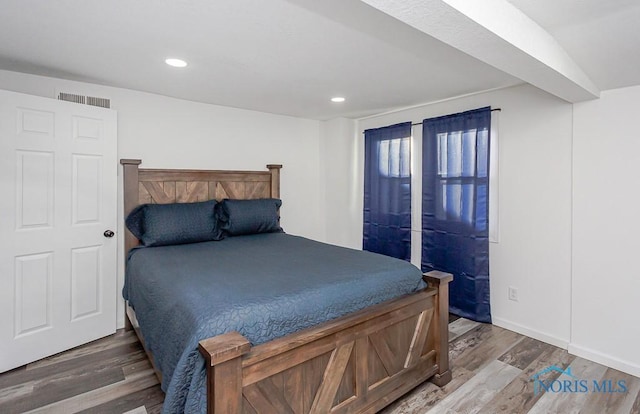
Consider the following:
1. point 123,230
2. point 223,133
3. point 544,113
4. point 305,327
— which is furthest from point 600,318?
point 123,230

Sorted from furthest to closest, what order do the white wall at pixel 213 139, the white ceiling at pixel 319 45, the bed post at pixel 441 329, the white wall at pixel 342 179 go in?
the white wall at pixel 342 179, the white wall at pixel 213 139, the bed post at pixel 441 329, the white ceiling at pixel 319 45

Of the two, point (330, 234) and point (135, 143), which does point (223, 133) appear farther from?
point (330, 234)

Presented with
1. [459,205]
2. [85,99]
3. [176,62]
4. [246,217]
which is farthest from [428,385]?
[85,99]

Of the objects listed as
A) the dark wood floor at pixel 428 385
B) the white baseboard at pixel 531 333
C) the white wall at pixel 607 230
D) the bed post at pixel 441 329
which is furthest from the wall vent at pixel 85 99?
the white baseboard at pixel 531 333

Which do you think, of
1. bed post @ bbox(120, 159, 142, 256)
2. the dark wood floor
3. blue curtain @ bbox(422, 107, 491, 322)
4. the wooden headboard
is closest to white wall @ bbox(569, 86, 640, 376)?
the dark wood floor

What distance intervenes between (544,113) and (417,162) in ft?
4.13

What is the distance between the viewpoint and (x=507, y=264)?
310 centimetres

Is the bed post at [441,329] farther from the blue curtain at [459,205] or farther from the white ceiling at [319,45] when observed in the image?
the white ceiling at [319,45]

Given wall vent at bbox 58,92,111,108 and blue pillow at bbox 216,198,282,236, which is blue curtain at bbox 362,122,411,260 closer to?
blue pillow at bbox 216,198,282,236

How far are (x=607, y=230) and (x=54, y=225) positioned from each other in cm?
413

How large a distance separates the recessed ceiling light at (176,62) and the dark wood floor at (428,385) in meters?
2.18

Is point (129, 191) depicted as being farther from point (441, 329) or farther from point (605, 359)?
point (605, 359)

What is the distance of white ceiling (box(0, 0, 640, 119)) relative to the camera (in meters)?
1.54

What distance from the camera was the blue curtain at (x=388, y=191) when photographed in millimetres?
3842
